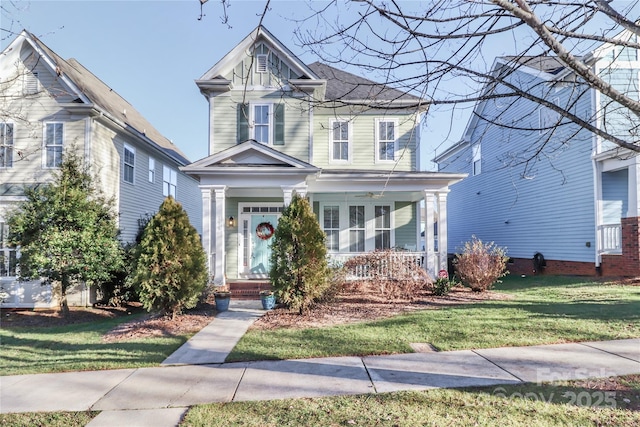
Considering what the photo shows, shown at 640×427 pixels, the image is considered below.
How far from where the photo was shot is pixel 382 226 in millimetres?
13594

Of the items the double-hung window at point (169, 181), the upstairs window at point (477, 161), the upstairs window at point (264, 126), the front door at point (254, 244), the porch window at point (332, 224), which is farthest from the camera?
the upstairs window at point (477, 161)

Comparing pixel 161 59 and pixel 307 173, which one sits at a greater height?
pixel 161 59

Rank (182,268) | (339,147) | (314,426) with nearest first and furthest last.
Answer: (314,426) → (182,268) → (339,147)

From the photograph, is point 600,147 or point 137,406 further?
point 600,147

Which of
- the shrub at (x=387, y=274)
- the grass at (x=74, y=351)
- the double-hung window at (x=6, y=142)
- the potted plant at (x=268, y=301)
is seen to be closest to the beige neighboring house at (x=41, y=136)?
the double-hung window at (x=6, y=142)

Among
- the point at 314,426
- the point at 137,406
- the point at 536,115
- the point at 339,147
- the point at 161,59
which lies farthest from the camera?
the point at 536,115

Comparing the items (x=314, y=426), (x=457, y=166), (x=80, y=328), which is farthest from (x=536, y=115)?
(x=80, y=328)

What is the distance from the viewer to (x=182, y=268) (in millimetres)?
7766

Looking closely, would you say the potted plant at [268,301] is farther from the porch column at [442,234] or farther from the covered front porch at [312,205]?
the porch column at [442,234]

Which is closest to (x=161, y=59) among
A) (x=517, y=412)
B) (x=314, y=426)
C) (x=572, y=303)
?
(x=314, y=426)

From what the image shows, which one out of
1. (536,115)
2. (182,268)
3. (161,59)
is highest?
(536,115)

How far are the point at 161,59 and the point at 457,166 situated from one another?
1996 cm

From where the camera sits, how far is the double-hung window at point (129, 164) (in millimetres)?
13113

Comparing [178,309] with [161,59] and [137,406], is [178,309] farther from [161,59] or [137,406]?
[161,59]
